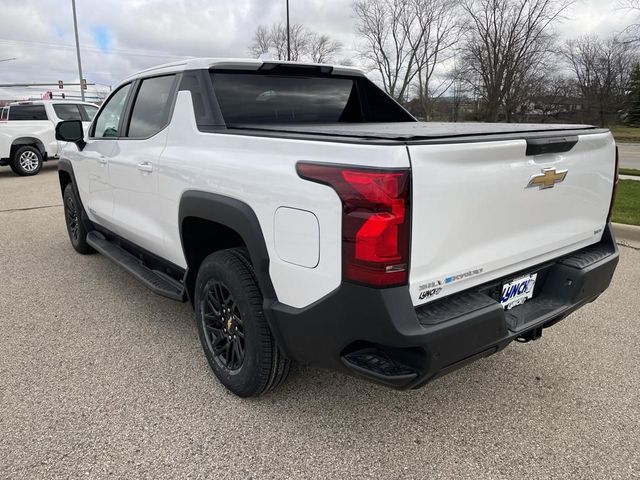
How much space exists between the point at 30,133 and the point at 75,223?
9.01 meters

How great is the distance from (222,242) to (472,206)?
4.96 feet

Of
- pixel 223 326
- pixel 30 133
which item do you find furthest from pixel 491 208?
pixel 30 133

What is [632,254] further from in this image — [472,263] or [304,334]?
[304,334]

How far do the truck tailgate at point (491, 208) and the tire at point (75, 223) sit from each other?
4249mm

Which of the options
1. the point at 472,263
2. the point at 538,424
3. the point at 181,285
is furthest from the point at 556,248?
the point at 181,285

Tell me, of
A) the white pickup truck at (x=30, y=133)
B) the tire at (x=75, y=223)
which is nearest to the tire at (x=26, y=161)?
the white pickup truck at (x=30, y=133)

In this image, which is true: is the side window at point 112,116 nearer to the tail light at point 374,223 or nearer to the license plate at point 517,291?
the tail light at point 374,223

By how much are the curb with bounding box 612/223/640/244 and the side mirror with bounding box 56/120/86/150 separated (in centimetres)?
592

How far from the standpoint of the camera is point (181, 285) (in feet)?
10.6

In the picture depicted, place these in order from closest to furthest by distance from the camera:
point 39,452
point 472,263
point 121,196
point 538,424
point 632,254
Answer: point 472,263 → point 39,452 → point 538,424 → point 121,196 → point 632,254

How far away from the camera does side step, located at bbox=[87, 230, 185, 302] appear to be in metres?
3.21

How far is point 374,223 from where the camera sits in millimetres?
1835

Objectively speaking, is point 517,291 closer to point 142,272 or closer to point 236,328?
point 236,328

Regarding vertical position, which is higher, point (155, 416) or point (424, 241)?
point (424, 241)
